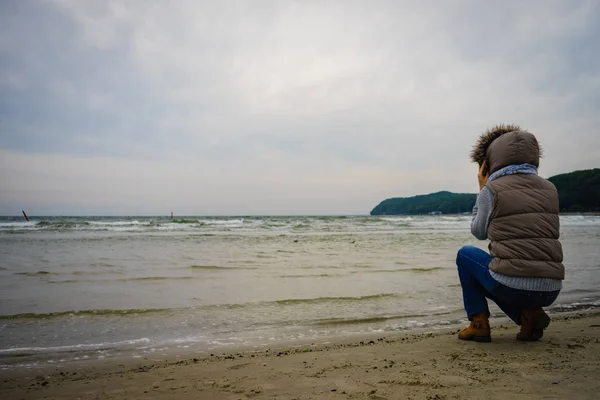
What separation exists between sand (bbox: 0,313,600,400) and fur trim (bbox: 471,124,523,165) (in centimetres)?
172

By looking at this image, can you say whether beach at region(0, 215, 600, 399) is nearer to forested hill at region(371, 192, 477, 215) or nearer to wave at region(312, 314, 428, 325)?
wave at region(312, 314, 428, 325)

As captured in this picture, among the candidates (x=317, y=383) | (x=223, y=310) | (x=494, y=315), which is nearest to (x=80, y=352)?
(x=223, y=310)

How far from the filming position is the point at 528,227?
275cm

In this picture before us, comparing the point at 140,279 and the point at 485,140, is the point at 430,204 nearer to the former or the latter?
the point at 140,279

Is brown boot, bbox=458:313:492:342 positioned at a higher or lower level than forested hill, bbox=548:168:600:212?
lower

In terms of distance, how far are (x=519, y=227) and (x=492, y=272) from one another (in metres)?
0.46

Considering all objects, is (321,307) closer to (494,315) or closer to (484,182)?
(494,315)

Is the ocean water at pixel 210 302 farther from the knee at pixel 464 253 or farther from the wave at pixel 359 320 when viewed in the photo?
the knee at pixel 464 253

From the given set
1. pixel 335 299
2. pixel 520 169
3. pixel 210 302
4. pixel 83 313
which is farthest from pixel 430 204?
pixel 520 169

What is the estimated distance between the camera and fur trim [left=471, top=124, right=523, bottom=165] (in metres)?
3.14

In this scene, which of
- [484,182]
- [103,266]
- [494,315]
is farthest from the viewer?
[103,266]

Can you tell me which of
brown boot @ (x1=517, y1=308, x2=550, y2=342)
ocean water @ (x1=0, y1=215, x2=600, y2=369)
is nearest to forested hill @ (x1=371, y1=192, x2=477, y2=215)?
ocean water @ (x1=0, y1=215, x2=600, y2=369)

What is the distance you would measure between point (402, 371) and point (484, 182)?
5.91 ft

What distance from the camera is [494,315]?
15.7 feet
